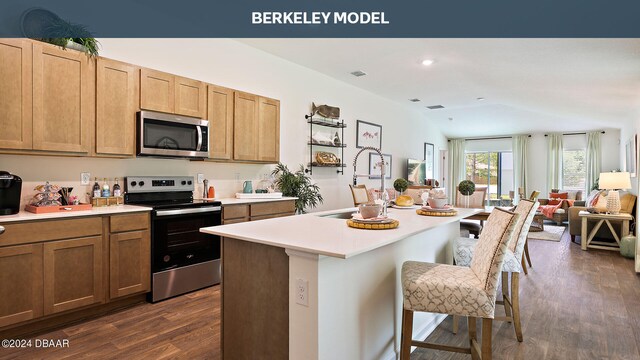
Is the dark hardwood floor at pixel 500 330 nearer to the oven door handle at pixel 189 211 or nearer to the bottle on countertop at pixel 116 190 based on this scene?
the oven door handle at pixel 189 211

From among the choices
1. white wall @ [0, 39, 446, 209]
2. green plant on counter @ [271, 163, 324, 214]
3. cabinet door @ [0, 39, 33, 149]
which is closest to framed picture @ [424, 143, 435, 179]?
white wall @ [0, 39, 446, 209]

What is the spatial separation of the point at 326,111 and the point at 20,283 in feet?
14.3

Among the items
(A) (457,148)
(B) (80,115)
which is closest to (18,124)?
(B) (80,115)

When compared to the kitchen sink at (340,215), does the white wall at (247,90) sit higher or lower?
higher

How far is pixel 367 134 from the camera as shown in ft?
22.5

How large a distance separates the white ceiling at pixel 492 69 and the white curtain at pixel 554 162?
2.77 m

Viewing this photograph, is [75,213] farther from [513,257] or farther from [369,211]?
[513,257]

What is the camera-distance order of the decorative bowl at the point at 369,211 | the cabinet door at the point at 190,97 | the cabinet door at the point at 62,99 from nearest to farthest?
the decorative bowl at the point at 369,211 < the cabinet door at the point at 62,99 < the cabinet door at the point at 190,97

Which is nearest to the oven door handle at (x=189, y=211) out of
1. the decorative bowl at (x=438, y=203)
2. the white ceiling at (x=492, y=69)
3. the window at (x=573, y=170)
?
the decorative bowl at (x=438, y=203)

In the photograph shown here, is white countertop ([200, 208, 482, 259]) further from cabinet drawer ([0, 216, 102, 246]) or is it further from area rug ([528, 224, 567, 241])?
area rug ([528, 224, 567, 241])

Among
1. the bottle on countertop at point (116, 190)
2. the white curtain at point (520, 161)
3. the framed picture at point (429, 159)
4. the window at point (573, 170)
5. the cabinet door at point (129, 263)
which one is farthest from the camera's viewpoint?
the white curtain at point (520, 161)

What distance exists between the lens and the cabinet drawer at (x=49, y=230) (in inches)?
92.4
